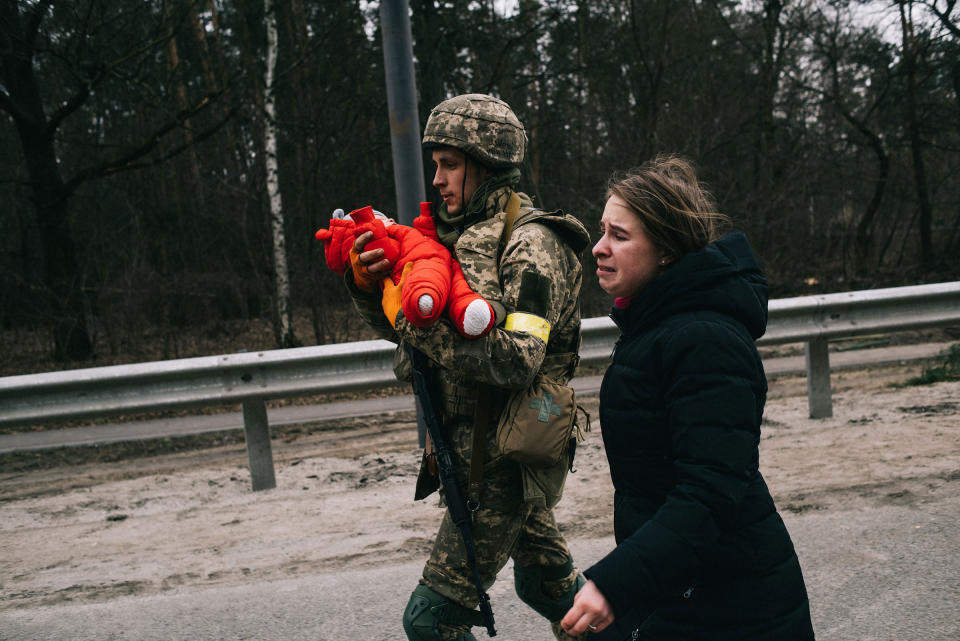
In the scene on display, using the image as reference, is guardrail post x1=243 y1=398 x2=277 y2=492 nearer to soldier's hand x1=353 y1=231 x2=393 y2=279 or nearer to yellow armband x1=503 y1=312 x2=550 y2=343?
soldier's hand x1=353 y1=231 x2=393 y2=279

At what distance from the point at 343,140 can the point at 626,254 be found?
12.5 meters

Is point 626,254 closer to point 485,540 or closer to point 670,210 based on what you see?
point 670,210

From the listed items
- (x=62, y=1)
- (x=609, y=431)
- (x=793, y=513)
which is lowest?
(x=793, y=513)

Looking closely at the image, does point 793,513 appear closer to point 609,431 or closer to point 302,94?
point 609,431

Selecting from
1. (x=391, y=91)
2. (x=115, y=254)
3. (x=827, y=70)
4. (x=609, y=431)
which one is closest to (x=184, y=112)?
(x=115, y=254)

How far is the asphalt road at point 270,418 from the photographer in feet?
25.6

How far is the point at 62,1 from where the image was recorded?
10.5 metres

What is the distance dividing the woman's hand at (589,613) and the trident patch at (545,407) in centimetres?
84

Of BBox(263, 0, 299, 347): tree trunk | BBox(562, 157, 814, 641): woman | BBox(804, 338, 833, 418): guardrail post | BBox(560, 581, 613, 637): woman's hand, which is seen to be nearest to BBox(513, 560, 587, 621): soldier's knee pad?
BBox(562, 157, 814, 641): woman

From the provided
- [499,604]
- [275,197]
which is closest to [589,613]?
[499,604]

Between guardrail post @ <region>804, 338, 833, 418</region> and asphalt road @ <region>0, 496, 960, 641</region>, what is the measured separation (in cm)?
205

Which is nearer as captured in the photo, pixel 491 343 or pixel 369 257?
pixel 491 343

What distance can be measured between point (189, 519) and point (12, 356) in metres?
8.35

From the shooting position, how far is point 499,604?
3531 mm
